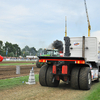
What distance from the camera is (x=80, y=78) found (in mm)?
8875

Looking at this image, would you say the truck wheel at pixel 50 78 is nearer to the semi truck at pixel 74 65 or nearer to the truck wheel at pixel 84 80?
the semi truck at pixel 74 65

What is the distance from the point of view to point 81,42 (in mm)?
10688

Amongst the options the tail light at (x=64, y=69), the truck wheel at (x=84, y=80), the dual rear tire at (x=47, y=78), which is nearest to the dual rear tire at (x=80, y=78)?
the truck wheel at (x=84, y=80)

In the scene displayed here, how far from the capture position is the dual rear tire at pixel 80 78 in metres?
8.78

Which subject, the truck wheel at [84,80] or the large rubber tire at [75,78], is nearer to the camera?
the truck wheel at [84,80]

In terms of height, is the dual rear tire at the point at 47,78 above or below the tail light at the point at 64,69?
below

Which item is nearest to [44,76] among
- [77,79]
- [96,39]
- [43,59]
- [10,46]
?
[43,59]

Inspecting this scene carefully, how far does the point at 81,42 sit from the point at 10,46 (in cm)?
14453

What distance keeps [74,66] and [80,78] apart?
789mm

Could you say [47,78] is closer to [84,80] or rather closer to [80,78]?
[80,78]

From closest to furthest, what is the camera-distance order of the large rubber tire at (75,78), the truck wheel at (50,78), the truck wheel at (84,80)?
the truck wheel at (84,80), the large rubber tire at (75,78), the truck wheel at (50,78)

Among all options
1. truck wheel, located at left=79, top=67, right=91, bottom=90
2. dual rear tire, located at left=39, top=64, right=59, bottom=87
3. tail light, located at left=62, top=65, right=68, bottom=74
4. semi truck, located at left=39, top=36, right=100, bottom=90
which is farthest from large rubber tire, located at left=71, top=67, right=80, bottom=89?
dual rear tire, located at left=39, top=64, right=59, bottom=87

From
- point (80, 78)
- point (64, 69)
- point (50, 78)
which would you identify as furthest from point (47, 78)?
point (80, 78)

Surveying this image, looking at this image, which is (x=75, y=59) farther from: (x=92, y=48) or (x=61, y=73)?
(x=92, y=48)
